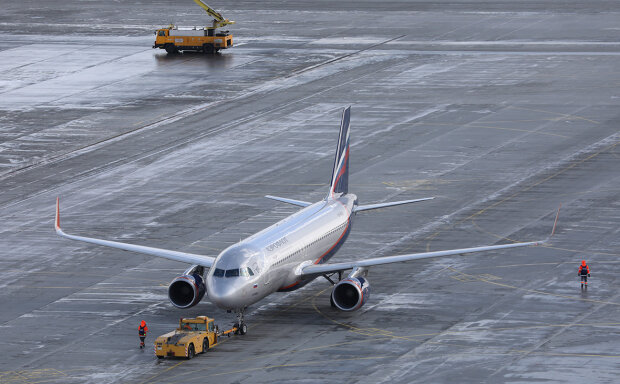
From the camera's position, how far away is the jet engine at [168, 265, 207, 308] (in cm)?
5703

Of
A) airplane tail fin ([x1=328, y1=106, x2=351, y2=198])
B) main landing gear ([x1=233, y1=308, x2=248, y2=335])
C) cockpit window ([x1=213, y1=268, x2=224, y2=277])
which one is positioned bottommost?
main landing gear ([x1=233, y1=308, x2=248, y2=335])

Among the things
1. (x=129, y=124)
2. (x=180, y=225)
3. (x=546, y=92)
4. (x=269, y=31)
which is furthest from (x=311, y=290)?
(x=269, y=31)

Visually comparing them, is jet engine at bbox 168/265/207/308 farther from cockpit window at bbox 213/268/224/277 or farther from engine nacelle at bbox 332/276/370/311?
engine nacelle at bbox 332/276/370/311

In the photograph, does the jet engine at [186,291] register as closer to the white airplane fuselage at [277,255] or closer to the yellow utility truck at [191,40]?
the white airplane fuselage at [277,255]

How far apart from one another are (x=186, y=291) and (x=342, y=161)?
1479cm

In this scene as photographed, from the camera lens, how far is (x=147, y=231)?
7369cm

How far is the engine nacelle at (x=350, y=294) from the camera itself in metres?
57.0

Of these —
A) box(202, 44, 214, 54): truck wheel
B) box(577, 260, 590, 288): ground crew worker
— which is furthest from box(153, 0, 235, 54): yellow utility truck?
box(577, 260, 590, 288): ground crew worker

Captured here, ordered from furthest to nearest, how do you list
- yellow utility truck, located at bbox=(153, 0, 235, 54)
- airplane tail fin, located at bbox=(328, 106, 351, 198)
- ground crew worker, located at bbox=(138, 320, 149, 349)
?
yellow utility truck, located at bbox=(153, 0, 235, 54), airplane tail fin, located at bbox=(328, 106, 351, 198), ground crew worker, located at bbox=(138, 320, 149, 349)

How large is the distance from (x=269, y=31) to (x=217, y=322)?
325 feet

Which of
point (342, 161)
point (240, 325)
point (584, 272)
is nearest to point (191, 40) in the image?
point (342, 161)

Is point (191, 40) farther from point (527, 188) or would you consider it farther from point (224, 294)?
point (224, 294)

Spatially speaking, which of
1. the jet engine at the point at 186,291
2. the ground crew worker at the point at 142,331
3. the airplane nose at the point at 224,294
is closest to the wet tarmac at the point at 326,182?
the ground crew worker at the point at 142,331

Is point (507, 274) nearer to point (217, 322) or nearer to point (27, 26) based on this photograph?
point (217, 322)
